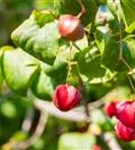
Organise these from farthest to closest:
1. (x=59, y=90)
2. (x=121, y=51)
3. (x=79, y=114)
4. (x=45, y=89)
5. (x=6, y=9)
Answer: (x=6, y=9) < (x=79, y=114) < (x=45, y=89) < (x=59, y=90) < (x=121, y=51)

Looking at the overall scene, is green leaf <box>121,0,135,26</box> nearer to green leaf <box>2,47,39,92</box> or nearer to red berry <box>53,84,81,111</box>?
red berry <box>53,84,81,111</box>

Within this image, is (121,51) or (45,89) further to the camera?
(45,89)

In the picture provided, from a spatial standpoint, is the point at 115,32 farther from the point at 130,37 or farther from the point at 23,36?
the point at 23,36

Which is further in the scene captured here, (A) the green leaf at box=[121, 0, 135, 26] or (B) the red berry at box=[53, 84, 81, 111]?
(B) the red berry at box=[53, 84, 81, 111]

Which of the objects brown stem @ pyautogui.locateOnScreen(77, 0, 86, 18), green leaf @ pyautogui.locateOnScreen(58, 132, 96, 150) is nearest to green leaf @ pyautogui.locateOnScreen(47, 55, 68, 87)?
brown stem @ pyautogui.locateOnScreen(77, 0, 86, 18)

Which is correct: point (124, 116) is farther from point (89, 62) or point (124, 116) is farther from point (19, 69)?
point (19, 69)

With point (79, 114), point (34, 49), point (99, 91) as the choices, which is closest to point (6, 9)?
point (79, 114)

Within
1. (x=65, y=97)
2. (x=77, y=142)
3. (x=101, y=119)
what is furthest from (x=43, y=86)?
(x=77, y=142)

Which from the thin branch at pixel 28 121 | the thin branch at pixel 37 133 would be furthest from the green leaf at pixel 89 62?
the thin branch at pixel 28 121
